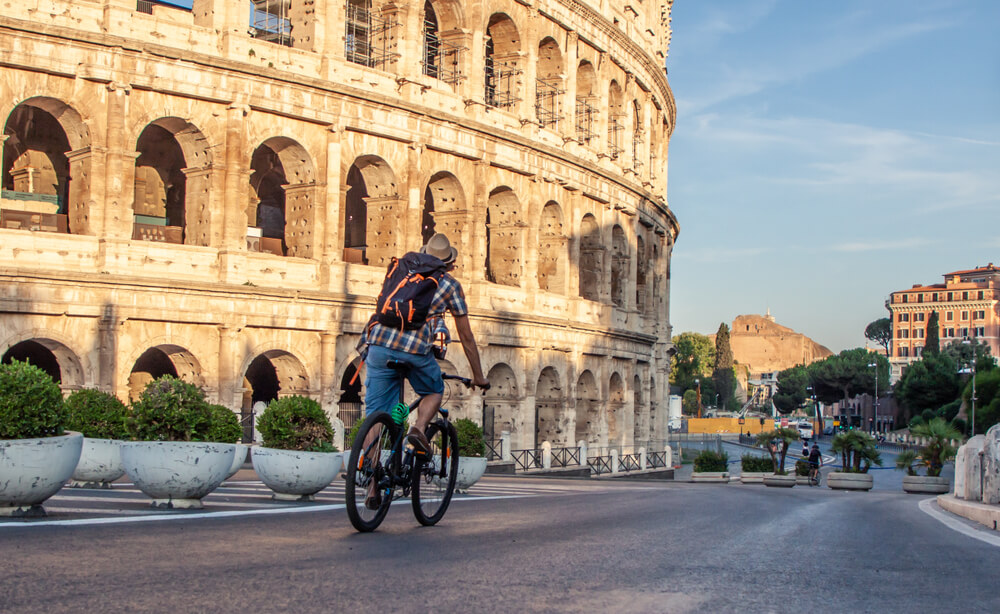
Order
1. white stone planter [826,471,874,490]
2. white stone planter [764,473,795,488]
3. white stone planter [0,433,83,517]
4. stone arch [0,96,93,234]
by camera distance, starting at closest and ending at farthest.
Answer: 1. white stone planter [0,433,83,517]
2. stone arch [0,96,93,234]
3. white stone planter [826,471,874,490]
4. white stone planter [764,473,795,488]

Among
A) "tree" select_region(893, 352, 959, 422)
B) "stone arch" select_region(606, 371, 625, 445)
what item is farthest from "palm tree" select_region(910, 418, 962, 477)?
"tree" select_region(893, 352, 959, 422)

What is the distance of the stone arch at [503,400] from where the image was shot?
35.3 m

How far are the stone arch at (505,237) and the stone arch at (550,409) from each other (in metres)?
3.63

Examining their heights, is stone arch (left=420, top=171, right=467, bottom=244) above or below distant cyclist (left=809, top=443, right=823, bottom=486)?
above

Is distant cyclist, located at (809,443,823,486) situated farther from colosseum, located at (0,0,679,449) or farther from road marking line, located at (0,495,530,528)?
road marking line, located at (0,495,530,528)

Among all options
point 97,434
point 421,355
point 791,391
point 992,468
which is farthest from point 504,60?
point 791,391

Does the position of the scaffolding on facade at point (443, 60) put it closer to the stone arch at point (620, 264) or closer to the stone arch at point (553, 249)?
the stone arch at point (553, 249)

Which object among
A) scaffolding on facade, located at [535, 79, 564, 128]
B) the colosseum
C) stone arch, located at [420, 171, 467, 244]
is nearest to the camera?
the colosseum

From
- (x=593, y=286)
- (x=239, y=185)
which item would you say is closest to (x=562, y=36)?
(x=593, y=286)

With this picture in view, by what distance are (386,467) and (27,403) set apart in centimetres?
Result: 264

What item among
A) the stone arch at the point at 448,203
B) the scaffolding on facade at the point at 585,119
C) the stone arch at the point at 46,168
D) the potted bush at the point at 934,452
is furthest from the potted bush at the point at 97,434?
the scaffolding on facade at the point at 585,119

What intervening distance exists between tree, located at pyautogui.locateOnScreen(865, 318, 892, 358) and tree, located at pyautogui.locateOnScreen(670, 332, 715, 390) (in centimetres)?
4383

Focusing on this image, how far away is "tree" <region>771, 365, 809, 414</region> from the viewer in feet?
457

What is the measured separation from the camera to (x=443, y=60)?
34.2m
